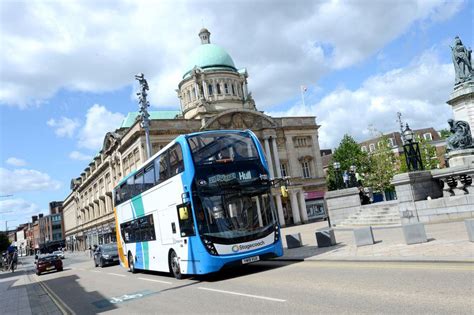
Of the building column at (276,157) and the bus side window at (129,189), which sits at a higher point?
the building column at (276,157)

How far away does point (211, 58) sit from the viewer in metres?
68.8

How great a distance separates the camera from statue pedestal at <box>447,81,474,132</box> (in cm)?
2225

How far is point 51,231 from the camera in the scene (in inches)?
5960

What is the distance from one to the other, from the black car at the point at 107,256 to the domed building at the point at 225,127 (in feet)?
66.8

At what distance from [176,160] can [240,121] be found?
44.1 metres

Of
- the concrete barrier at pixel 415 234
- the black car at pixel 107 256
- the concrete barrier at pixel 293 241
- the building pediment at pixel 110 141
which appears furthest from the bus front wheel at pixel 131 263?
the building pediment at pixel 110 141

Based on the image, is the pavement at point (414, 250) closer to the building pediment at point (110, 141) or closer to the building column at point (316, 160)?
the building column at point (316, 160)

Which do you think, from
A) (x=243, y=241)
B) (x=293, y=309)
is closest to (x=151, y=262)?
(x=243, y=241)

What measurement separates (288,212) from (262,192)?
47894mm

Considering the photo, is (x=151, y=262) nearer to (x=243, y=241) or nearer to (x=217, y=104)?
(x=243, y=241)

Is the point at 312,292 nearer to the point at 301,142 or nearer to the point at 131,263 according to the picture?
the point at 131,263

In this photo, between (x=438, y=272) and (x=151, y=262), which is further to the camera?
(x=151, y=262)

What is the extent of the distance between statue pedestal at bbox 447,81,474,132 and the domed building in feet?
112

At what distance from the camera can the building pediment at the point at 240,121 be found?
5534 cm
